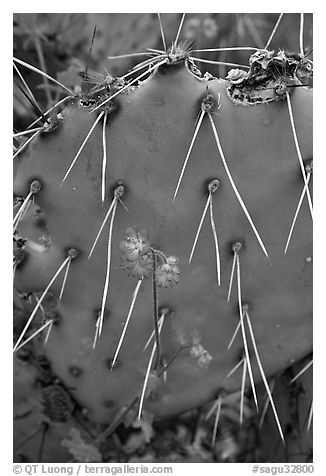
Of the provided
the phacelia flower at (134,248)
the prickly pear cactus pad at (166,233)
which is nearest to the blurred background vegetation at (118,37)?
the prickly pear cactus pad at (166,233)

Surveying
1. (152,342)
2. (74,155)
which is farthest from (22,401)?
(74,155)

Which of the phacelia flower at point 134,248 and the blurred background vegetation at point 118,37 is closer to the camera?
the phacelia flower at point 134,248

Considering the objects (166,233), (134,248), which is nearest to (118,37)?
(166,233)

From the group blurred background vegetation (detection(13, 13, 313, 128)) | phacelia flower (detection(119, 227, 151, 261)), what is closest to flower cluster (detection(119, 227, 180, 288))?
phacelia flower (detection(119, 227, 151, 261))

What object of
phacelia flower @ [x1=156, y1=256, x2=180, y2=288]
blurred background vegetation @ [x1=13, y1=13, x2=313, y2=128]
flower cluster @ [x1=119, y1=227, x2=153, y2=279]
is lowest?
phacelia flower @ [x1=156, y1=256, x2=180, y2=288]

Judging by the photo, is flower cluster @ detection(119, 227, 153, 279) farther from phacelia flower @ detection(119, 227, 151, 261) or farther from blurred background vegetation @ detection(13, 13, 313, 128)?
blurred background vegetation @ detection(13, 13, 313, 128)

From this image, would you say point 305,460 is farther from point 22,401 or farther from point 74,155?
Answer: point 74,155

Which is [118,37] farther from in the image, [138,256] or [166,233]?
[138,256]

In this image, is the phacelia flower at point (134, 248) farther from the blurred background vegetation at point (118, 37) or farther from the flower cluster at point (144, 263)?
the blurred background vegetation at point (118, 37)
